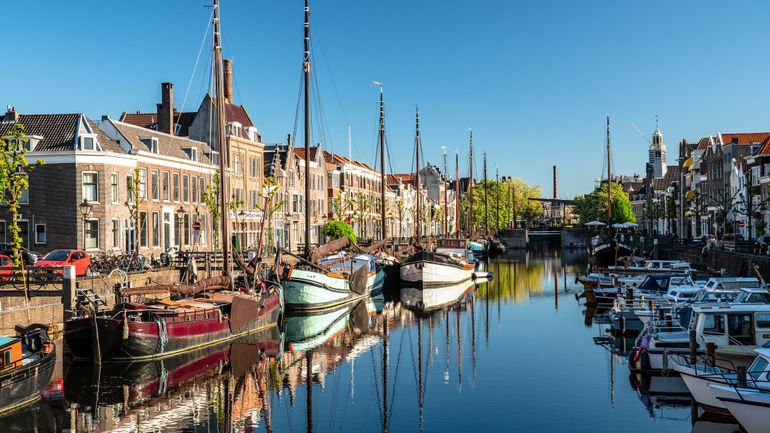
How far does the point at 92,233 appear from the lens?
177 feet

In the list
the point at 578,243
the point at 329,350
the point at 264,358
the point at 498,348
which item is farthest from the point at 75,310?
the point at 578,243

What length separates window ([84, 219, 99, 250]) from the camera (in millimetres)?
53719

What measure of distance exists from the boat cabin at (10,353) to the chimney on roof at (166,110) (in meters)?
50.0

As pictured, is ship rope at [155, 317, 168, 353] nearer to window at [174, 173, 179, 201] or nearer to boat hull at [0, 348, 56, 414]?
boat hull at [0, 348, 56, 414]

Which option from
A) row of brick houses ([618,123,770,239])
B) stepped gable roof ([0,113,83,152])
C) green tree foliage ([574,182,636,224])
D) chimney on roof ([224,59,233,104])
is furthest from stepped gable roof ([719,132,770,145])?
stepped gable roof ([0,113,83,152])

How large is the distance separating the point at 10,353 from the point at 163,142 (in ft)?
138

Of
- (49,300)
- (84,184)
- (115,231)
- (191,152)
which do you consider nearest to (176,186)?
(191,152)

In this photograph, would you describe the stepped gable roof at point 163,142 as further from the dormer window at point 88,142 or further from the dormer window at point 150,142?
the dormer window at point 88,142

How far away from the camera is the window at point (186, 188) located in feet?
211

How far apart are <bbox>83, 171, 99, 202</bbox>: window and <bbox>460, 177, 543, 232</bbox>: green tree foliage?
97583 mm

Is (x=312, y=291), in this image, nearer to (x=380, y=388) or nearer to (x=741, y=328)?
(x=380, y=388)

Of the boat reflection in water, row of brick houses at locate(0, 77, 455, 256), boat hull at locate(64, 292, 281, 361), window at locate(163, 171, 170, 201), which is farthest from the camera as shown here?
window at locate(163, 171, 170, 201)

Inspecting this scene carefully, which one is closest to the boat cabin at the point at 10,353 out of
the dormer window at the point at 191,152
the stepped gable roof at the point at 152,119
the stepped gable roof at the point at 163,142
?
the stepped gable roof at the point at 163,142

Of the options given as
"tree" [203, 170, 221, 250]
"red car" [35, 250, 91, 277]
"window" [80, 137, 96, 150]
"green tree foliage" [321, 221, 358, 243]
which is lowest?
"red car" [35, 250, 91, 277]
